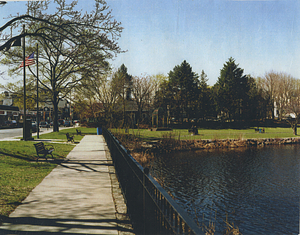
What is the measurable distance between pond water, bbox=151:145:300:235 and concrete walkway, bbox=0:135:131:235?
2095 mm

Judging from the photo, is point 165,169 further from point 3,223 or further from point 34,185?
point 3,223

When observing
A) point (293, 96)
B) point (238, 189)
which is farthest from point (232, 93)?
point (238, 189)

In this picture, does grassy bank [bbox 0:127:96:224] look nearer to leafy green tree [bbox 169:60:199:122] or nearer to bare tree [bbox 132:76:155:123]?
leafy green tree [bbox 169:60:199:122]

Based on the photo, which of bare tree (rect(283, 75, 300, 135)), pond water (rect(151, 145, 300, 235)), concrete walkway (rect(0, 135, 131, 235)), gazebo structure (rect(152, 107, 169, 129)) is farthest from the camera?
gazebo structure (rect(152, 107, 169, 129))

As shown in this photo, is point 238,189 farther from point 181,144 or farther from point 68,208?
point 181,144

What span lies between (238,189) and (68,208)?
392 inches

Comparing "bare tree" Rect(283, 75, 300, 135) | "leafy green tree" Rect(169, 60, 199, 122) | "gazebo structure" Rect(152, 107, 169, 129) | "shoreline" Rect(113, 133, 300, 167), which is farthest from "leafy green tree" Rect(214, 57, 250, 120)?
"shoreline" Rect(113, 133, 300, 167)

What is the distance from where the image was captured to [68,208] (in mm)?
5297

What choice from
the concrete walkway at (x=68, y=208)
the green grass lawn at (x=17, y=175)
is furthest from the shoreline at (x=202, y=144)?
the concrete walkway at (x=68, y=208)

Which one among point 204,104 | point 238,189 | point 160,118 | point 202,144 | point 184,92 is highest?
point 184,92

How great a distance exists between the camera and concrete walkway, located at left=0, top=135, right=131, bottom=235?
4.29 meters

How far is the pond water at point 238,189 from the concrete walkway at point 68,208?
2.10 metres

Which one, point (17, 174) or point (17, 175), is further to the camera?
point (17, 174)

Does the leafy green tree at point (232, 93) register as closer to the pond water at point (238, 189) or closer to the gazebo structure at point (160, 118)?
the gazebo structure at point (160, 118)
